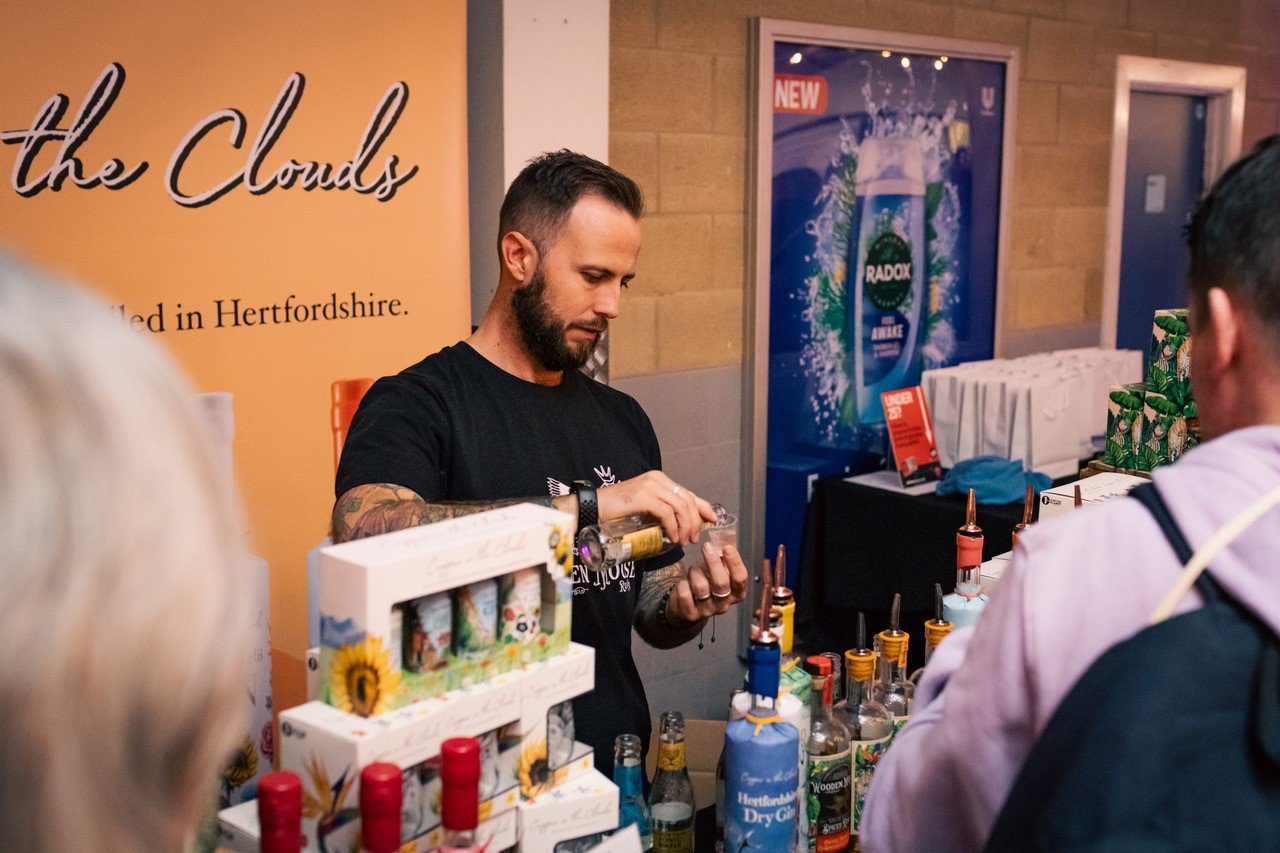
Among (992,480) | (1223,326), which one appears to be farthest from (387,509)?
(992,480)

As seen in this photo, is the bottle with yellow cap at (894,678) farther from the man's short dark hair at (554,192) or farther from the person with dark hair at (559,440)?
the man's short dark hair at (554,192)

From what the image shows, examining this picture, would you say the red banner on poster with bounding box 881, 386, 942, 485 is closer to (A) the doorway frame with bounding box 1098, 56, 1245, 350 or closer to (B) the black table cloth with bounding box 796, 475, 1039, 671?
(B) the black table cloth with bounding box 796, 475, 1039, 671

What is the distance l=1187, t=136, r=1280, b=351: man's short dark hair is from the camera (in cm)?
101

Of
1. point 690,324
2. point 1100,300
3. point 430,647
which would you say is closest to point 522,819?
point 430,647

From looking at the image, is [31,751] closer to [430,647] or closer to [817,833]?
[430,647]

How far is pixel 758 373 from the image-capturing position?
418 cm

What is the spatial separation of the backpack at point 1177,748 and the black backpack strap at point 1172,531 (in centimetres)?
2

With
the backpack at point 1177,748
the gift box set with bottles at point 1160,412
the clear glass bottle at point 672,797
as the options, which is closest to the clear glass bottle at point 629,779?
the clear glass bottle at point 672,797

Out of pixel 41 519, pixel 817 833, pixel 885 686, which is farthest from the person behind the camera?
pixel 885 686


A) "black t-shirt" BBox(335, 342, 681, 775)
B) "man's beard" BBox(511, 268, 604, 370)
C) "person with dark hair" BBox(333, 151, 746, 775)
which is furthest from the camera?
"man's beard" BBox(511, 268, 604, 370)

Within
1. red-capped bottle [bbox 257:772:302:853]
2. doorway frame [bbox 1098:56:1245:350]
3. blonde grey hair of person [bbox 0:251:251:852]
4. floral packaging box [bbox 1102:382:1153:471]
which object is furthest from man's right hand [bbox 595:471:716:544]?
doorway frame [bbox 1098:56:1245:350]

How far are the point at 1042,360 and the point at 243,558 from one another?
4333mm

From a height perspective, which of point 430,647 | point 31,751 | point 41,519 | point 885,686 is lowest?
point 885,686

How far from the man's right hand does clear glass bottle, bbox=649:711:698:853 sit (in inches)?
10.6
